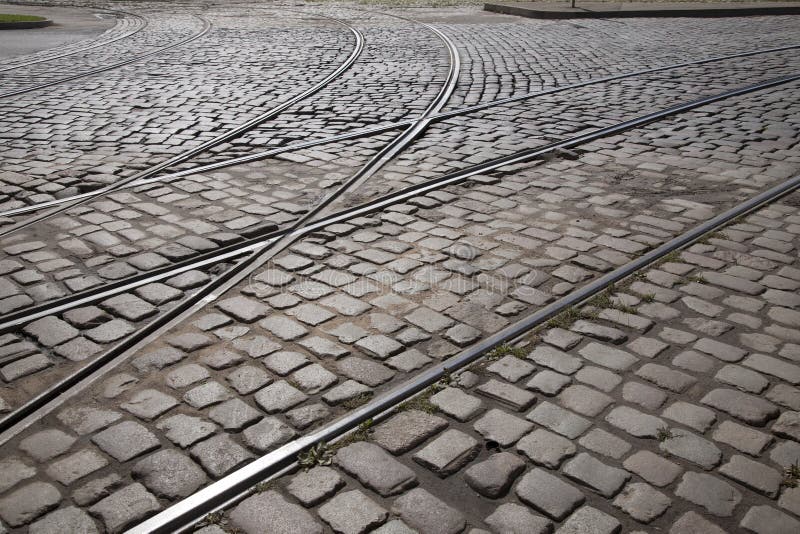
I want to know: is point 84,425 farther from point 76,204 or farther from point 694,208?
point 694,208

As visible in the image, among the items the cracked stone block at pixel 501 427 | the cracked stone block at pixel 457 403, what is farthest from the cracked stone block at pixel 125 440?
the cracked stone block at pixel 501 427

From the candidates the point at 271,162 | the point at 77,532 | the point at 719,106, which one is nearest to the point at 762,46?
the point at 719,106

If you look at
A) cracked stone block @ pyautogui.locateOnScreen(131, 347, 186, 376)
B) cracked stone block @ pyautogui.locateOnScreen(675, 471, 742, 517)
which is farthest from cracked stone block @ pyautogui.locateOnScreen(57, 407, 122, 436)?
cracked stone block @ pyautogui.locateOnScreen(675, 471, 742, 517)

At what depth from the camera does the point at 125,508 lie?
2777 millimetres

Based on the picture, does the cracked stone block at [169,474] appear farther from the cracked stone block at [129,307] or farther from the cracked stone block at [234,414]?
the cracked stone block at [129,307]

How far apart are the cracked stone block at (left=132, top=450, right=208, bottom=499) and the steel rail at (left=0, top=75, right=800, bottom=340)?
5.07 ft

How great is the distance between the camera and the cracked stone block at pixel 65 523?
269 cm

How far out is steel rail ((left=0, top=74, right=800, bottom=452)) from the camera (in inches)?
131

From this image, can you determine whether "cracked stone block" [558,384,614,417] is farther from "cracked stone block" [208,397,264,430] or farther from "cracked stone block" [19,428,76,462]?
"cracked stone block" [19,428,76,462]

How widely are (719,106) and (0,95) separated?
9367 mm

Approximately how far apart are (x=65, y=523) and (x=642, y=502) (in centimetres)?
211

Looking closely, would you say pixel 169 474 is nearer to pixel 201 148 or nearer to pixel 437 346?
pixel 437 346

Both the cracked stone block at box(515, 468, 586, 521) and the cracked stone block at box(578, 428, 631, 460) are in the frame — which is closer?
the cracked stone block at box(515, 468, 586, 521)

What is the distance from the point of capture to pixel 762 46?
1432 centimetres
